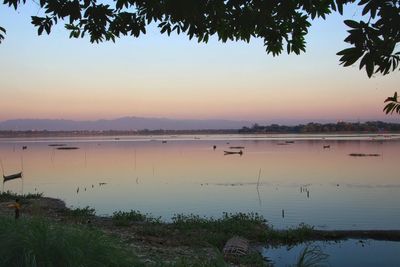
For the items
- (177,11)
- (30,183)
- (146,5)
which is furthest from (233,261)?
(30,183)

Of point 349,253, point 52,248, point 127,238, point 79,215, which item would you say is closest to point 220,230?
point 127,238

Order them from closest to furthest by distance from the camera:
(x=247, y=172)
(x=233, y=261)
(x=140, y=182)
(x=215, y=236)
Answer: (x=233, y=261)
(x=215, y=236)
(x=140, y=182)
(x=247, y=172)

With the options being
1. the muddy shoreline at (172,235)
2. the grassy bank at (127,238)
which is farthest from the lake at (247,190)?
the grassy bank at (127,238)

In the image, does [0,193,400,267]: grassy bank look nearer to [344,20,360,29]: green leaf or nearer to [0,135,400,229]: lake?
[0,135,400,229]: lake

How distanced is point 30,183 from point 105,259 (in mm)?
31946

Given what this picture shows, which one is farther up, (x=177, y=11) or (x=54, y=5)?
(x=54, y=5)

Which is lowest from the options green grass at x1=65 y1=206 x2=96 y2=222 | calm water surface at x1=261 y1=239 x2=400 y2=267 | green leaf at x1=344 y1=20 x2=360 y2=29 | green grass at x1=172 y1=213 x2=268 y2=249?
calm water surface at x1=261 y1=239 x2=400 y2=267

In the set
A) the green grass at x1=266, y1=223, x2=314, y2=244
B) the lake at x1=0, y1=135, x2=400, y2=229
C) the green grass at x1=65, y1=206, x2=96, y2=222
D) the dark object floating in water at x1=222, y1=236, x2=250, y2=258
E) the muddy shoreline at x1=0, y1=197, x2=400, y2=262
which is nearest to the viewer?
the dark object floating in water at x1=222, y1=236, x2=250, y2=258

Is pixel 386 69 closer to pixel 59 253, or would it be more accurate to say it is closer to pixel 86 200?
pixel 59 253

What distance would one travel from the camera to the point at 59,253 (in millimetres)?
6902

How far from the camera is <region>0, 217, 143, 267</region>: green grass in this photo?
22.1 ft

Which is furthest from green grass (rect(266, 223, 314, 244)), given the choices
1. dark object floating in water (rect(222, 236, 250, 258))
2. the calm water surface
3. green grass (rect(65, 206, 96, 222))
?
green grass (rect(65, 206, 96, 222))

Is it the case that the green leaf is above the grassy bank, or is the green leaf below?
above

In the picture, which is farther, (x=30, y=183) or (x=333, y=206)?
(x=30, y=183)
